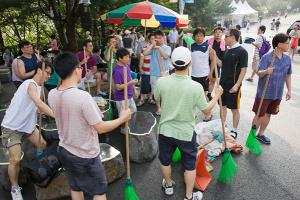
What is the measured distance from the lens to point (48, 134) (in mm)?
4961

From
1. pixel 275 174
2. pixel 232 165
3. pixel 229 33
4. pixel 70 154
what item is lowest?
pixel 275 174

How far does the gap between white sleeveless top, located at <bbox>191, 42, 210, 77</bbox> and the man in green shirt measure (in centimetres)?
267

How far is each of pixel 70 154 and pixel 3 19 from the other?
581 inches

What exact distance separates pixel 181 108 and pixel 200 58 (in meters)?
3.04

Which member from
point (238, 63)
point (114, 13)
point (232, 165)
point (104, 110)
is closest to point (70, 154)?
point (232, 165)

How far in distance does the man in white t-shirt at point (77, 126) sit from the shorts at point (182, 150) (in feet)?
2.74

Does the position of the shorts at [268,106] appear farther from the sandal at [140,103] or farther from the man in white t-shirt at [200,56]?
the sandal at [140,103]

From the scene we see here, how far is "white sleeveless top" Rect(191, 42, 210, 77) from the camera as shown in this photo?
585 centimetres

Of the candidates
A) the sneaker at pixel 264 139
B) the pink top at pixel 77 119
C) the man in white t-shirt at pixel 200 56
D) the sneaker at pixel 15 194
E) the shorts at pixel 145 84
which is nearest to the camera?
the pink top at pixel 77 119

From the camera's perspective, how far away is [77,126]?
8.27ft

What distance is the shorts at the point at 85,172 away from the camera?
2.67 meters

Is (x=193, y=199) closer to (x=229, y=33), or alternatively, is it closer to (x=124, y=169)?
(x=124, y=169)

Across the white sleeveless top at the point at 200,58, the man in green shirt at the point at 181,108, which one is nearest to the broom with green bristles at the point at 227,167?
the man in green shirt at the point at 181,108

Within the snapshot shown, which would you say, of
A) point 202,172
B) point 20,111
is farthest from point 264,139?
point 20,111
